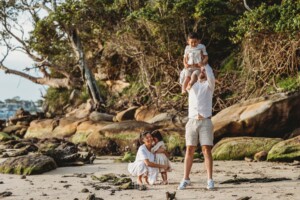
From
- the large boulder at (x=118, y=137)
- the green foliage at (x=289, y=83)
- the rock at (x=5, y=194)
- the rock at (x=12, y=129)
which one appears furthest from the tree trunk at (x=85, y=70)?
the rock at (x=5, y=194)

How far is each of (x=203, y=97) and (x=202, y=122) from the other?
0.37 m

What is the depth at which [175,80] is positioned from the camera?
20.0m

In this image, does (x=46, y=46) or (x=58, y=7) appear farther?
(x=46, y=46)

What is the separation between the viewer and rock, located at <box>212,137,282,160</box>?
1170 cm

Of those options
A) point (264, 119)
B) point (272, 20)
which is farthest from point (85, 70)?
point (264, 119)

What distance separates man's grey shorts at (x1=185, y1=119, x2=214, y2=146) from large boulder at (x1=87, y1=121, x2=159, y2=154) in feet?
23.7

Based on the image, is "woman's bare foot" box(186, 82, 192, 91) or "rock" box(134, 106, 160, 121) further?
"rock" box(134, 106, 160, 121)

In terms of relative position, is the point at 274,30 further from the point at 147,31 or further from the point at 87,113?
the point at 87,113

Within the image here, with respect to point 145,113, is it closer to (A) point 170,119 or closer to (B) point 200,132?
(A) point 170,119

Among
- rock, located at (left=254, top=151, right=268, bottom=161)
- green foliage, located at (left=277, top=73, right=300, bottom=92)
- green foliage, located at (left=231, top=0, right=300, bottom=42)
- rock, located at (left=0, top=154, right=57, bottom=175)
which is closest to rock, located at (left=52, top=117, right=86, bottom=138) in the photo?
green foliage, located at (left=231, top=0, right=300, bottom=42)

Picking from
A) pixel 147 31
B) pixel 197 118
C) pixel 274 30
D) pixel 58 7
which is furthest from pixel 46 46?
pixel 197 118

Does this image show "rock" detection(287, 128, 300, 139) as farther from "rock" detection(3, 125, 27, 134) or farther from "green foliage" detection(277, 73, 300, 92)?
"rock" detection(3, 125, 27, 134)

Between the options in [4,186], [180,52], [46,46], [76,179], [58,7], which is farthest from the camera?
[46,46]

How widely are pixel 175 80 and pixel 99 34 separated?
250 inches
